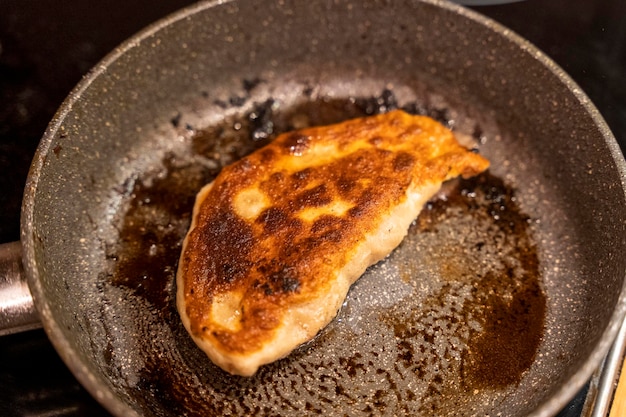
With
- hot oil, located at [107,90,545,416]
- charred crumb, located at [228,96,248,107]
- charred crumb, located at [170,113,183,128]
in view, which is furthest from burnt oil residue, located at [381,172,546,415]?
charred crumb, located at [170,113,183,128]

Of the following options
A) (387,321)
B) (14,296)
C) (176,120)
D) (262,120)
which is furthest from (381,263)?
(14,296)

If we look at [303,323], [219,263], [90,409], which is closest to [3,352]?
[90,409]

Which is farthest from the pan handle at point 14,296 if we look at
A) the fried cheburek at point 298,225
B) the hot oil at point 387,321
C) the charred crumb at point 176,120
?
the charred crumb at point 176,120

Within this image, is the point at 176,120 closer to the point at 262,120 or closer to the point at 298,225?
the point at 262,120

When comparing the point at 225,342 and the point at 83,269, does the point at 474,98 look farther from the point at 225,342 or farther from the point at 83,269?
the point at 83,269

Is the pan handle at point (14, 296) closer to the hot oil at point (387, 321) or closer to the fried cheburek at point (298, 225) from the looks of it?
the hot oil at point (387, 321)
